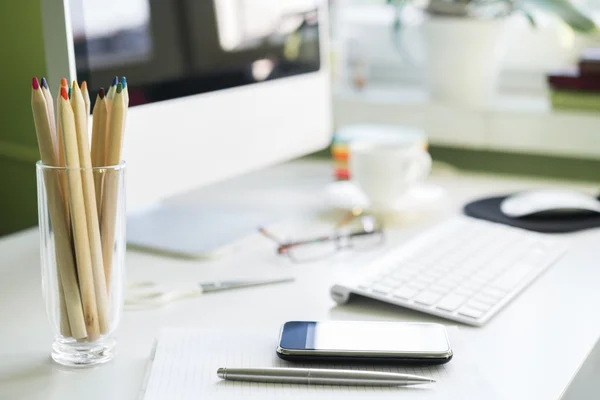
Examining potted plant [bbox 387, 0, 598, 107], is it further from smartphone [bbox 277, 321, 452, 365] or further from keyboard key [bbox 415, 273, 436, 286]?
smartphone [bbox 277, 321, 452, 365]

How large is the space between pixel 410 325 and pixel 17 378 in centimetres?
34

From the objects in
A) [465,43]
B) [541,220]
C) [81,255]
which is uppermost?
[465,43]

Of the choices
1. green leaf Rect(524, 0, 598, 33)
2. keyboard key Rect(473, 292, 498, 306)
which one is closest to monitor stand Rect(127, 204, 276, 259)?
keyboard key Rect(473, 292, 498, 306)

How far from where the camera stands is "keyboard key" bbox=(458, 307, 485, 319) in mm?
794

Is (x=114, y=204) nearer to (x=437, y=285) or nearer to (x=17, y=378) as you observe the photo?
(x=17, y=378)

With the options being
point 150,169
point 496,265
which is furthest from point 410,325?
point 150,169

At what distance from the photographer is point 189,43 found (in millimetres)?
1005

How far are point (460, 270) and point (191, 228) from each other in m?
0.38

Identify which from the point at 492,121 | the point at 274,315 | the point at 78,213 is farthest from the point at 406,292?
the point at 492,121

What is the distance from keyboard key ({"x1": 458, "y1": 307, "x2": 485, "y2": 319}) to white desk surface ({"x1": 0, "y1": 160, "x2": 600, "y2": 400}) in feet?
0.05

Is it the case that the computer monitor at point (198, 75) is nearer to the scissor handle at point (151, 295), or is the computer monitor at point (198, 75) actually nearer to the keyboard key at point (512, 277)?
the scissor handle at point (151, 295)

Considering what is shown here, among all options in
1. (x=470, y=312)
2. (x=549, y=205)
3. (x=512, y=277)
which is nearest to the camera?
(x=470, y=312)

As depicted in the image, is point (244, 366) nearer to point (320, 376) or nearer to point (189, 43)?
point (320, 376)

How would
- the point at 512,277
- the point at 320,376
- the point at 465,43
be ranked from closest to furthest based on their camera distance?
the point at 320,376, the point at 512,277, the point at 465,43
